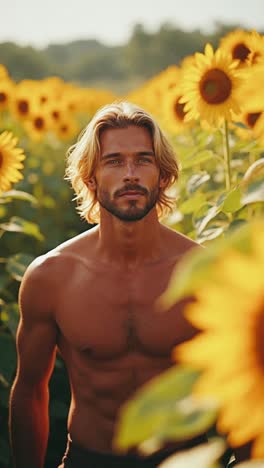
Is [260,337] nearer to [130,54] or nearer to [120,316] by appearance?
[120,316]

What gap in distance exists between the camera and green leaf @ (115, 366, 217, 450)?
0.63 metres

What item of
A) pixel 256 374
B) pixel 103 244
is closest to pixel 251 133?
pixel 103 244

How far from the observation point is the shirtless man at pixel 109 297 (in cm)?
233

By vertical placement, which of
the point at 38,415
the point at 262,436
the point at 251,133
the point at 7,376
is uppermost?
the point at 262,436

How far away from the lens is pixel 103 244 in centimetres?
252

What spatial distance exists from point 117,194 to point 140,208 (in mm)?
93

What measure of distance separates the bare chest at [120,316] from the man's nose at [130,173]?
349 millimetres

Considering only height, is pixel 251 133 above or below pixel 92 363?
above

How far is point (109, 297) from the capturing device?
238cm

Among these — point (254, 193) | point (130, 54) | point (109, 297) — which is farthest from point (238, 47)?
point (130, 54)

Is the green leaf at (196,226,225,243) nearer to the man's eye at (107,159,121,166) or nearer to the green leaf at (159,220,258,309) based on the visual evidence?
the man's eye at (107,159,121,166)

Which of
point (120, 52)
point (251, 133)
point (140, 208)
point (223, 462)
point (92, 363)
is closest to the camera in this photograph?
point (140, 208)

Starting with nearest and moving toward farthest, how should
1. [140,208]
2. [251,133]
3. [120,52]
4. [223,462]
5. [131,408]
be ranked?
[131,408] < [140,208] < [223,462] < [251,133] < [120,52]

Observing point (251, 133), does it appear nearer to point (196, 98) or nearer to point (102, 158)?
point (196, 98)
